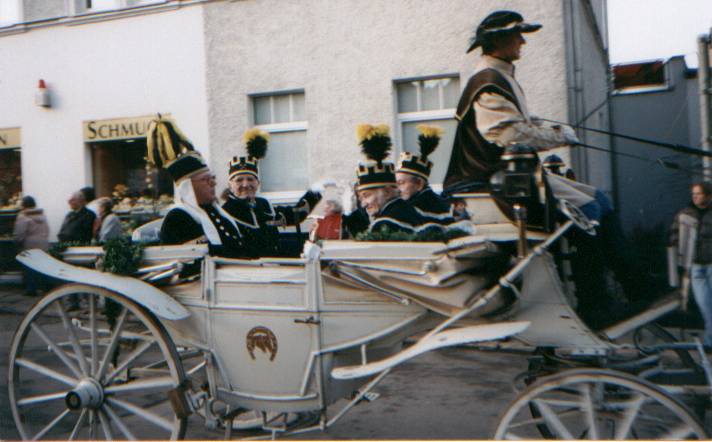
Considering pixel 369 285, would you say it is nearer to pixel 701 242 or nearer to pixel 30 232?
pixel 701 242

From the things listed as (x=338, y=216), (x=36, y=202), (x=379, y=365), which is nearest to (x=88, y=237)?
(x=36, y=202)

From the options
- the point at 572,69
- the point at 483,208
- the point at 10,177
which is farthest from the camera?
the point at 10,177

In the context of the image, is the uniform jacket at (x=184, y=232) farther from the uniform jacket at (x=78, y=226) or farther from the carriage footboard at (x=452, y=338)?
the uniform jacket at (x=78, y=226)

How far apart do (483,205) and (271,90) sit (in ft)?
22.9

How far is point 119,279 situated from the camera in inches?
142

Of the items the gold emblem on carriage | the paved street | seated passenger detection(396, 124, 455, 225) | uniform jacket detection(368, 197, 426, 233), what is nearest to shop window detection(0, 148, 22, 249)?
the paved street

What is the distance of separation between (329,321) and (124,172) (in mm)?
8805

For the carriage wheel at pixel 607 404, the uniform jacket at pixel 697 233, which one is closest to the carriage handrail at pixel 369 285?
the carriage wheel at pixel 607 404

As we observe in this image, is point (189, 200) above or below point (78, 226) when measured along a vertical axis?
above

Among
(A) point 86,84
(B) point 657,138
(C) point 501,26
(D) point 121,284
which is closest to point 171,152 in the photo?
(D) point 121,284

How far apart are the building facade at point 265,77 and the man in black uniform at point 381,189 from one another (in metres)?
4.90

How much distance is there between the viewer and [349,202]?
5.93m

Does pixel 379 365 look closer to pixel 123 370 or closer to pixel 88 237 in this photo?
pixel 123 370

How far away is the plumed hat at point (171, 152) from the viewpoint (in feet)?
13.1
